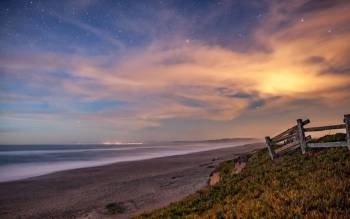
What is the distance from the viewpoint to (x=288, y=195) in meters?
7.62

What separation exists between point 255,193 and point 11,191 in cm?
2108

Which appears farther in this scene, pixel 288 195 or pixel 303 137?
pixel 303 137

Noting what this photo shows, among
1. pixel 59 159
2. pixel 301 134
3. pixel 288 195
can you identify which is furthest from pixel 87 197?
pixel 59 159

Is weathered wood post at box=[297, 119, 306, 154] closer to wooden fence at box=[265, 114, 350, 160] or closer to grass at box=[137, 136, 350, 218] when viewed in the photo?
wooden fence at box=[265, 114, 350, 160]

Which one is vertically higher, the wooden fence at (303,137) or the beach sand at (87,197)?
the wooden fence at (303,137)

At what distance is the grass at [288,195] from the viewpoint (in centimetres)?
636

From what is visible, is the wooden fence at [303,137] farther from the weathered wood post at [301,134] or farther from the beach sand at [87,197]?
the beach sand at [87,197]

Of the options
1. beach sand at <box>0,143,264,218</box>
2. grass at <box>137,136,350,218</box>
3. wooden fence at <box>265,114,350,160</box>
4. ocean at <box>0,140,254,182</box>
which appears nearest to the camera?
grass at <box>137,136,350,218</box>

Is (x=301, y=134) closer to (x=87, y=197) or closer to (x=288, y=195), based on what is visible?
(x=288, y=195)

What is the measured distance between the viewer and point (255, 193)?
29.6 ft

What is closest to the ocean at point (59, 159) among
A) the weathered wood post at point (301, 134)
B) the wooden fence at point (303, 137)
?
the wooden fence at point (303, 137)

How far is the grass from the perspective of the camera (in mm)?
6355

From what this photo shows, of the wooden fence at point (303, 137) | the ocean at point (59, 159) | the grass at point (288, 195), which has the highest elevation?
the wooden fence at point (303, 137)

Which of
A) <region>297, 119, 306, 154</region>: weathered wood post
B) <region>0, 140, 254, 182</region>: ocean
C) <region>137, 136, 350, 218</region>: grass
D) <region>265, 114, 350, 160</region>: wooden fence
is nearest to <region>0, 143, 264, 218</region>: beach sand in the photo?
<region>137, 136, 350, 218</region>: grass
